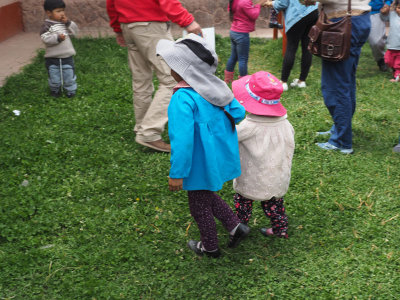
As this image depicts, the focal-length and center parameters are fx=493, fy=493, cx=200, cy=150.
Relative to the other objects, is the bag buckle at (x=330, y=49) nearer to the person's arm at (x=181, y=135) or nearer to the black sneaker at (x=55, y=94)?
the person's arm at (x=181, y=135)

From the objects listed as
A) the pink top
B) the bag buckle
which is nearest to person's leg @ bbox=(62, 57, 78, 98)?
the pink top

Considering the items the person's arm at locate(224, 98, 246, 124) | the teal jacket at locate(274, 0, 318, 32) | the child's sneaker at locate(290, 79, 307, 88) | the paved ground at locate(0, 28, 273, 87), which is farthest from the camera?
the paved ground at locate(0, 28, 273, 87)

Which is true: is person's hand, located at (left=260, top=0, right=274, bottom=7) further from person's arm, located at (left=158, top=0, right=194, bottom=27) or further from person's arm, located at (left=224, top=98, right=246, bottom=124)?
person's arm, located at (left=224, top=98, right=246, bottom=124)

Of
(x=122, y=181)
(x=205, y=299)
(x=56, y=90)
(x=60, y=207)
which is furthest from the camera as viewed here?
(x=56, y=90)

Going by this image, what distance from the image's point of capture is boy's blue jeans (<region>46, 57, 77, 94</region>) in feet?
20.6

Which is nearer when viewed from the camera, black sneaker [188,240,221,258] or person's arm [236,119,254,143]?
person's arm [236,119,254,143]

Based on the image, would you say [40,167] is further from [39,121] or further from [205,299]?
[205,299]

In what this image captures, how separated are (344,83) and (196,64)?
2.12 meters

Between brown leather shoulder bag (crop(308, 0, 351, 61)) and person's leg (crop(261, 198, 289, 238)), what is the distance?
162 cm

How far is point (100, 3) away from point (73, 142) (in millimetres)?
5741

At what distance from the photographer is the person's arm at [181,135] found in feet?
9.55

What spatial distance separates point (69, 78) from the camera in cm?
636

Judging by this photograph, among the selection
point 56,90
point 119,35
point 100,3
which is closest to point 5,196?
point 119,35

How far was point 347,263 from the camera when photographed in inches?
131
